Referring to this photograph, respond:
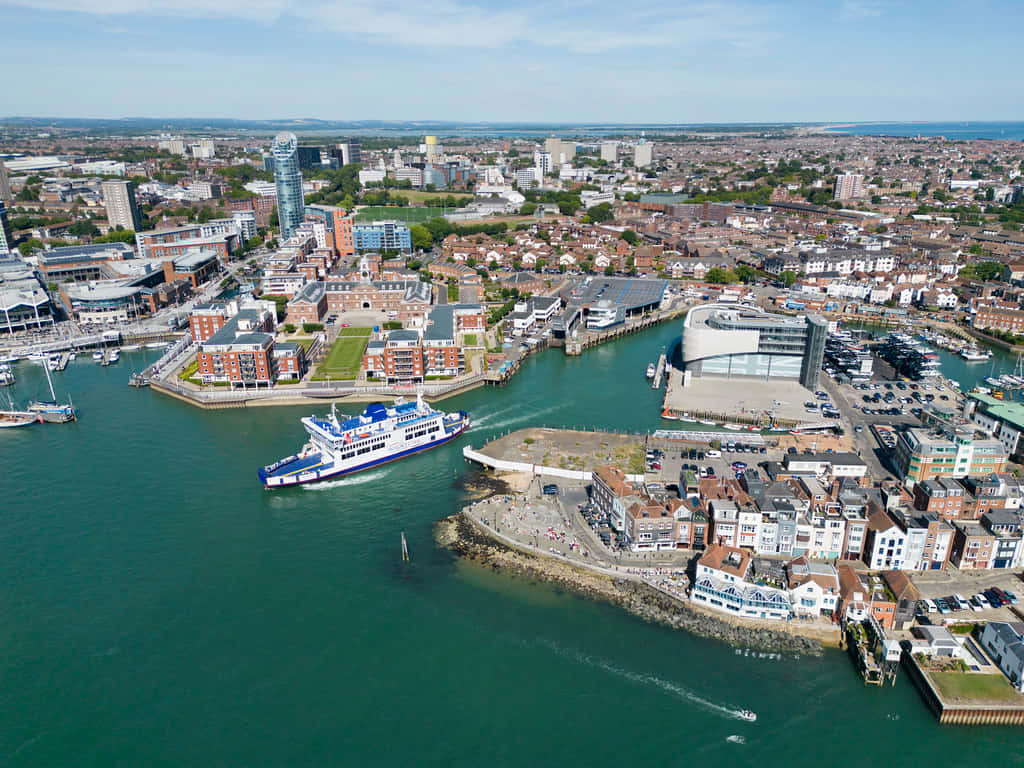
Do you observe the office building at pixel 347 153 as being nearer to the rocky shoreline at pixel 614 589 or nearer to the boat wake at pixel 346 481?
the boat wake at pixel 346 481

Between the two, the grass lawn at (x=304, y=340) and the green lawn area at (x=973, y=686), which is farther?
the grass lawn at (x=304, y=340)

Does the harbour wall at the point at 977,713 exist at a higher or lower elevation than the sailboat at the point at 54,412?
lower

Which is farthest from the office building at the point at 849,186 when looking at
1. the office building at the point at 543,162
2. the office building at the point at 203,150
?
the office building at the point at 203,150

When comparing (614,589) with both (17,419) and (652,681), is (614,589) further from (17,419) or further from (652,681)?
(17,419)

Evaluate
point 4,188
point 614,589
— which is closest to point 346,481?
point 614,589

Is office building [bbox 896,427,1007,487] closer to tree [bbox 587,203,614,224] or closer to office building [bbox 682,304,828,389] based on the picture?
office building [bbox 682,304,828,389]

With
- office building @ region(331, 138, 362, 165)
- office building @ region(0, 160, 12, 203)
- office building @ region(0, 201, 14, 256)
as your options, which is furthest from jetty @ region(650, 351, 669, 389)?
office building @ region(331, 138, 362, 165)

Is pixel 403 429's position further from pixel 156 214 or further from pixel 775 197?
pixel 775 197
